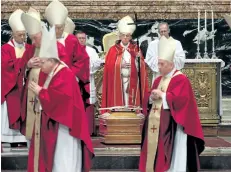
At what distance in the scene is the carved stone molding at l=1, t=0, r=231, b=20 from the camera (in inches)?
513

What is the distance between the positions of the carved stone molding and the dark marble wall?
0.45ft

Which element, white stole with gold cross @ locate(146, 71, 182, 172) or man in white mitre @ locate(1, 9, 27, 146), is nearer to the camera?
white stole with gold cross @ locate(146, 71, 182, 172)

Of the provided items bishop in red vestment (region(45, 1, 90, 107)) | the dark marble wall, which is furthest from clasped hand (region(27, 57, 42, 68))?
the dark marble wall

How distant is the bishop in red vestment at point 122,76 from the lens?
1062 cm

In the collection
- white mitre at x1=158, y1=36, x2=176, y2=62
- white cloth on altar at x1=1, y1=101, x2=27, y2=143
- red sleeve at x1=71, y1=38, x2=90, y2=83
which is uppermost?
white mitre at x1=158, y1=36, x2=176, y2=62

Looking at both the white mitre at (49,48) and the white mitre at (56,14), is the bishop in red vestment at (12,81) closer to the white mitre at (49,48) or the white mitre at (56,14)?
the white mitre at (56,14)

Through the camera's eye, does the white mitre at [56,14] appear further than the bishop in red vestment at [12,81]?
No

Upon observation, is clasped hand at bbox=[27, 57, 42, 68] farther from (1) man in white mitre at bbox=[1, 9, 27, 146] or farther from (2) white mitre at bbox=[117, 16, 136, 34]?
(2) white mitre at bbox=[117, 16, 136, 34]

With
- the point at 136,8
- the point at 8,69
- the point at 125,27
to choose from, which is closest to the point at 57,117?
the point at 8,69

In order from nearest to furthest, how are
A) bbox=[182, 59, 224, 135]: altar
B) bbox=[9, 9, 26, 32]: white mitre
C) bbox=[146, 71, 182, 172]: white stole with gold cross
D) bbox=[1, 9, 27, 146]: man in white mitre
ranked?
bbox=[146, 71, 182, 172]: white stole with gold cross, bbox=[9, 9, 26, 32]: white mitre, bbox=[1, 9, 27, 146]: man in white mitre, bbox=[182, 59, 224, 135]: altar

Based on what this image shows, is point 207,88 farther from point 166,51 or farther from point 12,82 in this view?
point 166,51

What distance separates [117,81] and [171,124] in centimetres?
356

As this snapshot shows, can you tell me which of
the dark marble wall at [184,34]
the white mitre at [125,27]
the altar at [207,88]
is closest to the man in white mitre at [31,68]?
the white mitre at [125,27]

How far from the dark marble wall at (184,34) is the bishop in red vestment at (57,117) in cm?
621
